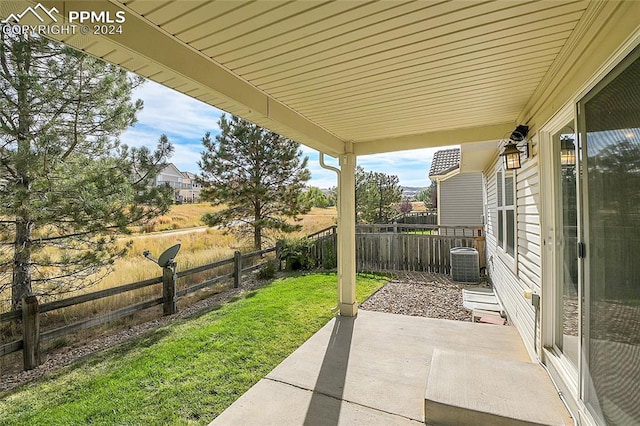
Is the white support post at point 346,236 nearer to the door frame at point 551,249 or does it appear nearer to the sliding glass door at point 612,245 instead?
the door frame at point 551,249

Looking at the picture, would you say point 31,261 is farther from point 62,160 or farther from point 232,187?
point 232,187

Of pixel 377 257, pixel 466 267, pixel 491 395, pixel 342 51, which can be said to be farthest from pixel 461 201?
pixel 342 51

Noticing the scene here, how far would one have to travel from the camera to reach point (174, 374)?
3.14 m

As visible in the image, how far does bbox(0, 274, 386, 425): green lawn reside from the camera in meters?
2.56

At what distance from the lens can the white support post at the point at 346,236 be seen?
4773 mm

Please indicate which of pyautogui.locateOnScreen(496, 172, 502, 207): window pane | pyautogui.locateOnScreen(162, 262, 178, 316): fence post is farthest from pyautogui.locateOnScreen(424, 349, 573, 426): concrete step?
pyautogui.locateOnScreen(162, 262, 178, 316): fence post

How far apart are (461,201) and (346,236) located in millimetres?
8006

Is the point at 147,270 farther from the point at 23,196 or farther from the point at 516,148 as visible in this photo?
the point at 516,148

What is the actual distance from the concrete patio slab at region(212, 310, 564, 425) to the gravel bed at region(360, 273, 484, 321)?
1.69 feet

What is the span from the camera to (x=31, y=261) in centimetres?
439

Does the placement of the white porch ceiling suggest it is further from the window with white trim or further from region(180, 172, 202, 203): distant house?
region(180, 172, 202, 203): distant house

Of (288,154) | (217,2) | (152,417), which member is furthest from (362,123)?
(288,154)

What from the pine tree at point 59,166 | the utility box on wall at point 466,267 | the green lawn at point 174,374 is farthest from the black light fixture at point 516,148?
the pine tree at point 59,166

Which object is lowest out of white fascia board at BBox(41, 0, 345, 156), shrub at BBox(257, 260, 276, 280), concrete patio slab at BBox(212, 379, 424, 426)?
concrete patio slab at BBox(212, 379, 424, 426)
